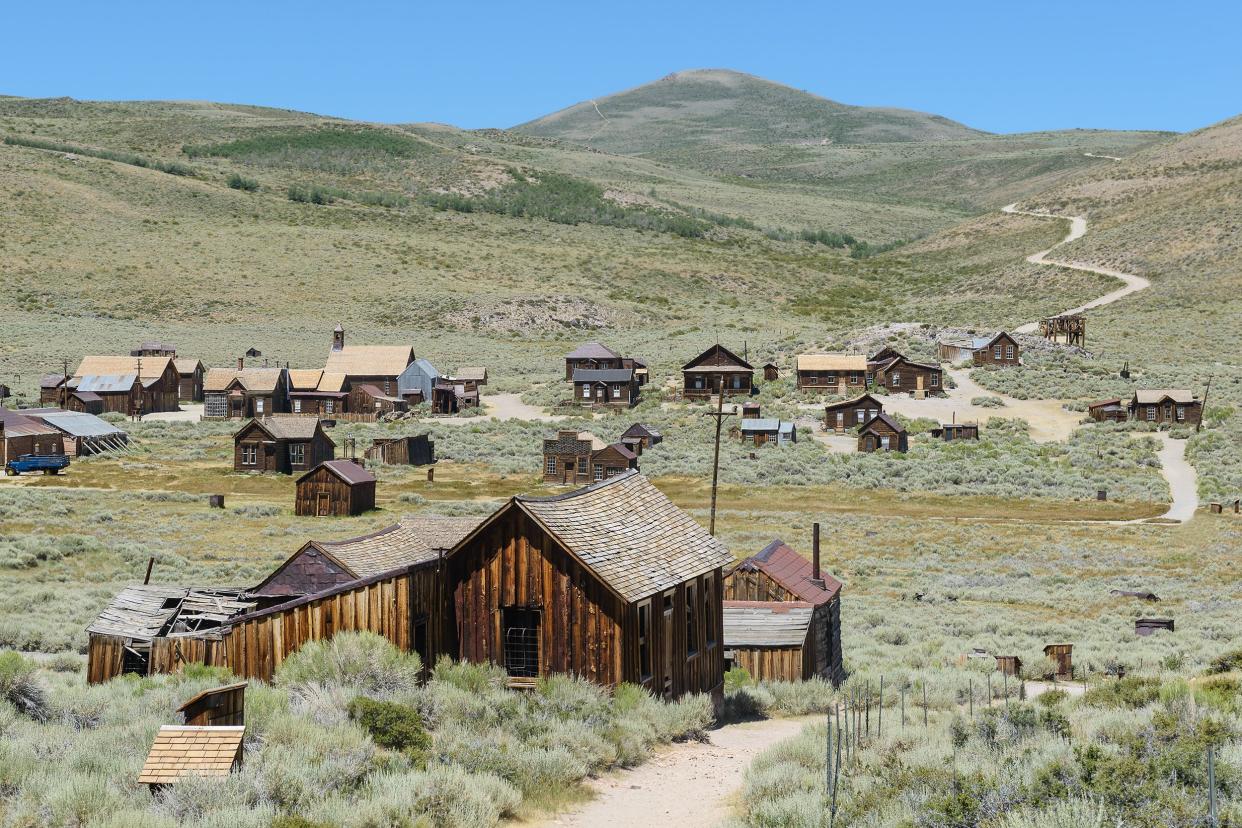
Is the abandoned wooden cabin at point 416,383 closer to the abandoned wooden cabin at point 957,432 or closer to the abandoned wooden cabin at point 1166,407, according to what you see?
the abandoned wooden cabin at point 957,432

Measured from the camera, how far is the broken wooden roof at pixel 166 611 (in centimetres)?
1969

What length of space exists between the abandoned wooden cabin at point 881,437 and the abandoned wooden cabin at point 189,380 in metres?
47.5

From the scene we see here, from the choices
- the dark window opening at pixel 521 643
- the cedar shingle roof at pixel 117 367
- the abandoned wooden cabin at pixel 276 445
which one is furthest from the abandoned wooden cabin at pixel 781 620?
the cedar shingle roof at pixel 117 367

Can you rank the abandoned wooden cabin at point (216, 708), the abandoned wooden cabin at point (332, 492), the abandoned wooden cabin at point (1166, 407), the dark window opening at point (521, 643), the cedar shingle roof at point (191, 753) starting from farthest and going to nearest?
the abandoned wooden cabin at point (1166, 407), the abandoned wooden cabin at point (332, 492), the dark window opening at point (521, 643), the abandoned wooden cabin at point (216, 708), the cedar shingle roof at point (191, 753)

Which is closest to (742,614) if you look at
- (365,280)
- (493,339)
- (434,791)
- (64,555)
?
(434,791)

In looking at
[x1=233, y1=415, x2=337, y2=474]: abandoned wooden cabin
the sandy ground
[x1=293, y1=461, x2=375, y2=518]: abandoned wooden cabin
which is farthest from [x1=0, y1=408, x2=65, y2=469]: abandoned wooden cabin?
[x1=293, y1=461, x2=375, y2=518]: abandoned wooden cabin

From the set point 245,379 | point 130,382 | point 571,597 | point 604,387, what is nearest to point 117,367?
point 130,382

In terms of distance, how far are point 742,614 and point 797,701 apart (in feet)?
11.6

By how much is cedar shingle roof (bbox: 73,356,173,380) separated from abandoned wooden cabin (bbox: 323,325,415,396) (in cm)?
1076

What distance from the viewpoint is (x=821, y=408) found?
7969cm

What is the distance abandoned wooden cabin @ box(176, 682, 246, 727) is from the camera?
12367 millimetres

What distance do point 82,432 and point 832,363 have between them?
45.9 meters

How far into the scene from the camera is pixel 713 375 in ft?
272

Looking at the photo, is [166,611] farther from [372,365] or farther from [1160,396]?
[372,365]
